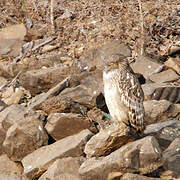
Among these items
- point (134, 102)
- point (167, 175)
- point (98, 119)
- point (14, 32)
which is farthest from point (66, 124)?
point (14, 32)

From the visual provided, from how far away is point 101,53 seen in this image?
37.2 ft

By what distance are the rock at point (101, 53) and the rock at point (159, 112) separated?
2826mm

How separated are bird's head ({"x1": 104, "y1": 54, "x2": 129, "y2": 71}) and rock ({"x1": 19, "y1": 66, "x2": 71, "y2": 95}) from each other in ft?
14.5

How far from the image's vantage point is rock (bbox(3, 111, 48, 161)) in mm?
8500

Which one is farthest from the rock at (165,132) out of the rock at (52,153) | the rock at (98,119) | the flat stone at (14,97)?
the flat stone at (14,97)

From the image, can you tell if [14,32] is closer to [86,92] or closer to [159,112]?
[86,92]

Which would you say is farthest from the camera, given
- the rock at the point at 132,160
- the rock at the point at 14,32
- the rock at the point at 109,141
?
the rock at the point at 14,32

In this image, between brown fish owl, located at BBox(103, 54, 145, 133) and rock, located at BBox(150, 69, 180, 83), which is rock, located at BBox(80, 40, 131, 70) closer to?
rock, located at BBox(150, 69, 180, 83)

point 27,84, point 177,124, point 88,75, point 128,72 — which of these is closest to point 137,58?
point 88,75

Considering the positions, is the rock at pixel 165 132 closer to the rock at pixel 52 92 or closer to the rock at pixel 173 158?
the rock at pixel 173 158

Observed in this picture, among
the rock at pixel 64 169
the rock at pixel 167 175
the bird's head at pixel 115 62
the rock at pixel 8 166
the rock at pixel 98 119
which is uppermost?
the bird's head at pixel 115 62

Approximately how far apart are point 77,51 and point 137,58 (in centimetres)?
233

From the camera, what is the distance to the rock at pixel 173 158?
6.67 meters

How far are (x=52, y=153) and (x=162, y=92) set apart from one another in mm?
2659
